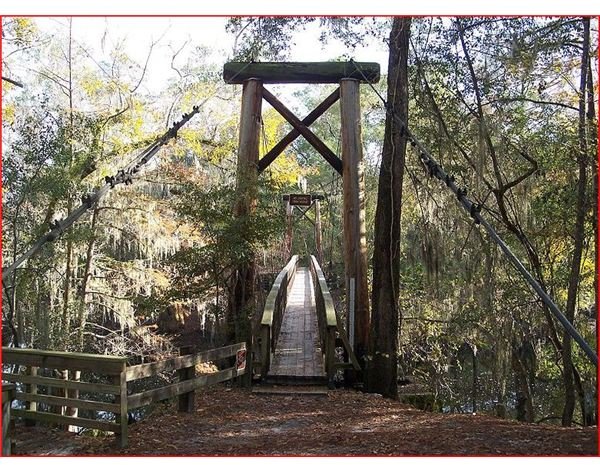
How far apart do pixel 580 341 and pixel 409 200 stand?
9.02 m

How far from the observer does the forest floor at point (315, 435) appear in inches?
138

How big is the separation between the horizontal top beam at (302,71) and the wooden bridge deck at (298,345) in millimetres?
3850

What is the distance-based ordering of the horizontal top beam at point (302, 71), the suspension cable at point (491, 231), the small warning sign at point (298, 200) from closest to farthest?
the suspension cable at point (491, 231), the horizontal top beam at point (302, 71), the small warning sign at point (298, 200)

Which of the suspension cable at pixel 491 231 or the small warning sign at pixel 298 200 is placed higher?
the small warning sign at pixel 298 200

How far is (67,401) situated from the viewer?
13.2 feet

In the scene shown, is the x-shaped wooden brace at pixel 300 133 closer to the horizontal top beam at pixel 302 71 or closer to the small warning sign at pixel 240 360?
the horizontal top beam at pixel 302 71

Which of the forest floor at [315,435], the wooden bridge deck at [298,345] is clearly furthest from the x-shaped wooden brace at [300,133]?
the forest floor at [315,435]

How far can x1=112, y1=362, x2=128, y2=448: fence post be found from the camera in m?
3.85

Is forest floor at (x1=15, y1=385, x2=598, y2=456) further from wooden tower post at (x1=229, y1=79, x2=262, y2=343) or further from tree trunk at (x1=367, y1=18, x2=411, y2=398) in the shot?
wooden tower post at (x1=229, y1=79, x2=262, y2=343)

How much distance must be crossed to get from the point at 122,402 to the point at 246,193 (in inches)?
151

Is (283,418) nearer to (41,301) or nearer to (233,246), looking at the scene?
(233,246)

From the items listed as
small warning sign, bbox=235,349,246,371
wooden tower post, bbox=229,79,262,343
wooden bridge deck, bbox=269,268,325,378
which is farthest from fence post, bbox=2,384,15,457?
wooden tower post, bbox=229,79,262,343

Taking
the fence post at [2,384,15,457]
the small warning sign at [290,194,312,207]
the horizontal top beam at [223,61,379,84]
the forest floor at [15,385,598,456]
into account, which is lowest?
the forest floor at [15,385,598,456]

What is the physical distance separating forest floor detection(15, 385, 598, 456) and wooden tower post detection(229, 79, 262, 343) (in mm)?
1663
